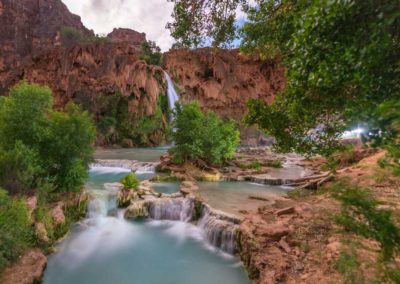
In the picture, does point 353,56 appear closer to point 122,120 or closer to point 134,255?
point 134,255

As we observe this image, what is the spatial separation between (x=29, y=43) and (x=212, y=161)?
57.1 metres

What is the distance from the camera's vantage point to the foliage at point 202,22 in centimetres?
631

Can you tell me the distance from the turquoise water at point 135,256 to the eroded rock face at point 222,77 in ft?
119

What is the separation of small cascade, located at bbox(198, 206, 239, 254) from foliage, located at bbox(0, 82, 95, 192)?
17.4 ft

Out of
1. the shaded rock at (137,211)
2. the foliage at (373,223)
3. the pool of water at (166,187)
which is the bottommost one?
the shaded rock at (137,211)

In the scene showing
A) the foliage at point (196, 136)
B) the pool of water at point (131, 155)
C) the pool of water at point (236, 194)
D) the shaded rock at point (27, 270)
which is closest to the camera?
the shaded rock at point (27, 270)

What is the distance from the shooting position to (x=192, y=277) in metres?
6.95

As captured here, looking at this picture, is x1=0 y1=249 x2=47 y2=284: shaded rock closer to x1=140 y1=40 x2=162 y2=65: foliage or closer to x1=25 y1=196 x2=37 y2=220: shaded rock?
x1=25 y1=196 x2=37 y2=220: shaded rock

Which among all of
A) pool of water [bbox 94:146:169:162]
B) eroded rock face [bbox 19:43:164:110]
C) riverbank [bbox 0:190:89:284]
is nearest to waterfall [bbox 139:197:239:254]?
riverbank [bbox 0:190:89:284]

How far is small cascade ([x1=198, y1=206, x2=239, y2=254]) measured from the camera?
7.96 metres

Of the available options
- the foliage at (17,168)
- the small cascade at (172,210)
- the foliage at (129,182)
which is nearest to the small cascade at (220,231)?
the small cascade at (172,210)

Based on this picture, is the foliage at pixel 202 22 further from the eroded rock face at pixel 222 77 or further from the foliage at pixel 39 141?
the eroded rock face at pixel 222 77

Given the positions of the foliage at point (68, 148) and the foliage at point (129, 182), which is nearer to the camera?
the foliage at point (68, 148)

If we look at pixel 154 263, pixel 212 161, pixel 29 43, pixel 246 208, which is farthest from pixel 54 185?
pixel 29 43
